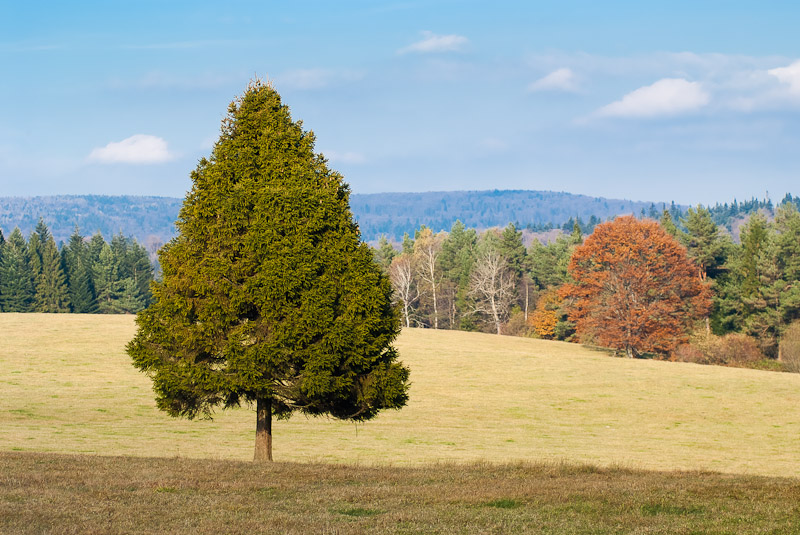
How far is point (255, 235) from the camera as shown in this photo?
864 inches

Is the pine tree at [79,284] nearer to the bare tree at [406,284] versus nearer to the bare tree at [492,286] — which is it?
the bare tree at [406,284]

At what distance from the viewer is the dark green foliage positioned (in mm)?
122875

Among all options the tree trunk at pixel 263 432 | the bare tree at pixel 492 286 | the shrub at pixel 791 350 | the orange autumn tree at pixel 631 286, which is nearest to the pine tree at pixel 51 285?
the bare tree at pixel 492 286

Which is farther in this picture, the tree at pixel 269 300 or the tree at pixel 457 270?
the tree at pixel 457 270

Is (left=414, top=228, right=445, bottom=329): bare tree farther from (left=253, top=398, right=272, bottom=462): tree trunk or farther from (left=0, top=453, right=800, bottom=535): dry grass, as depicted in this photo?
(left=0, top=453, right=800, bottom=535): dry grass

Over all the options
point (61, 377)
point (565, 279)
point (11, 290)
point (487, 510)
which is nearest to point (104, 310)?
point (11, 290)

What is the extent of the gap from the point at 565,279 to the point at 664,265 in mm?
29244

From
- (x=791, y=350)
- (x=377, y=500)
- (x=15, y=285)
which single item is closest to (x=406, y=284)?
(x=791, y=350)

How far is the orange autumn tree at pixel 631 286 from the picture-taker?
266 feet

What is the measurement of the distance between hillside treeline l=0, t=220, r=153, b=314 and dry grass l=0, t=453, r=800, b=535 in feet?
369

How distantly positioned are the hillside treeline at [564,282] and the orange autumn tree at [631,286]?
262 cm

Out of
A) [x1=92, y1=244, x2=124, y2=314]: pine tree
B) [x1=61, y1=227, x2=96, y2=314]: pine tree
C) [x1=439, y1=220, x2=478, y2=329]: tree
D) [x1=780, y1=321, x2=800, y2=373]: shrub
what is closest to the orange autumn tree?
[x1=780, y1=321, x2=800, y2=373]: shrub

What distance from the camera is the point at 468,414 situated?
156 ft

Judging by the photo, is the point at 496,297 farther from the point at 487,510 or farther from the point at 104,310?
the point at 487,510
